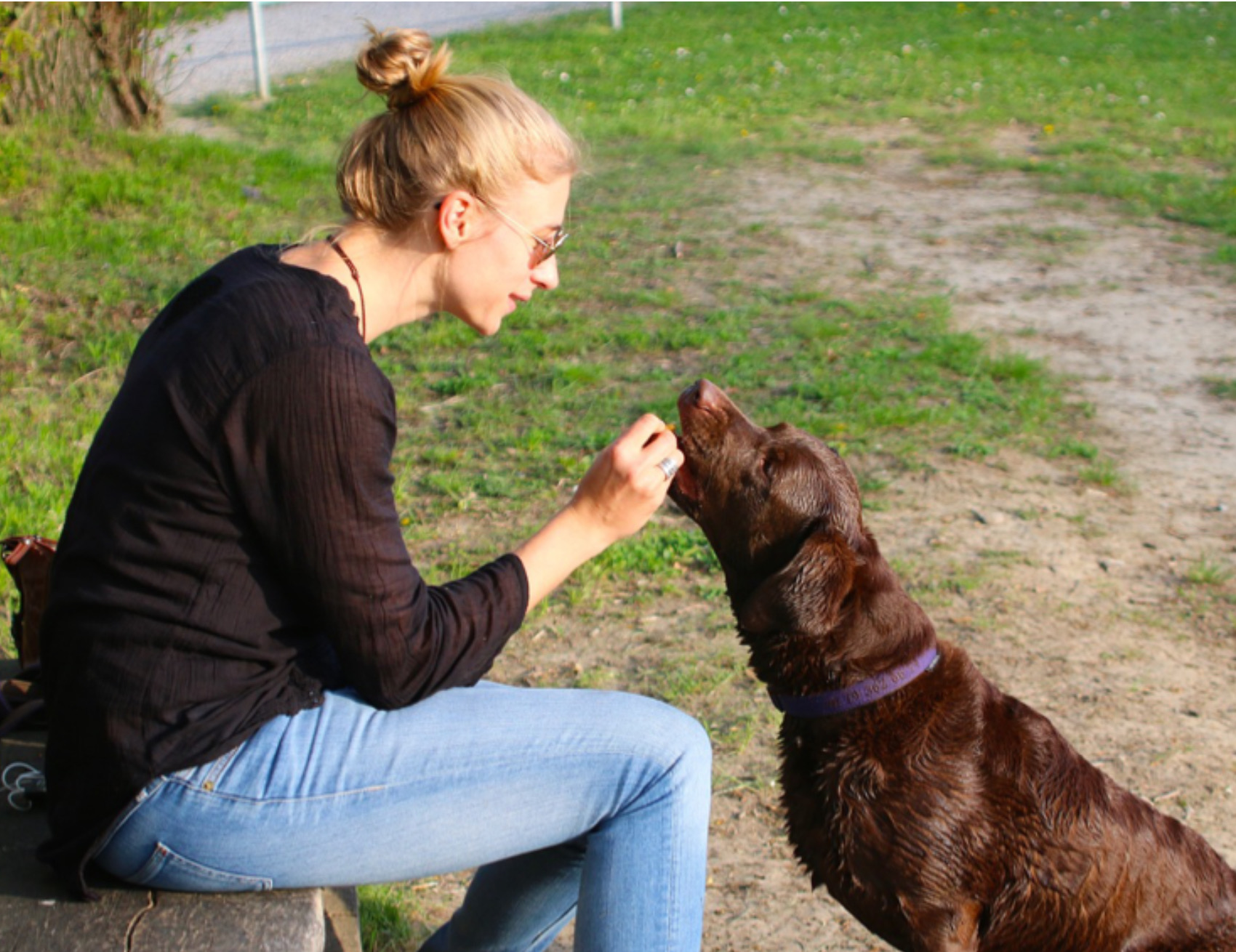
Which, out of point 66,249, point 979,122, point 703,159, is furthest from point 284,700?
point 979,122

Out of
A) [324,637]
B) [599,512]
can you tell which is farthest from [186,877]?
[599,512]

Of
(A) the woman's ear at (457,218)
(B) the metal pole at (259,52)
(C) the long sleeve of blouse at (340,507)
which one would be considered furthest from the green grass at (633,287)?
(C) the long sleeve of blouse at (340,507)

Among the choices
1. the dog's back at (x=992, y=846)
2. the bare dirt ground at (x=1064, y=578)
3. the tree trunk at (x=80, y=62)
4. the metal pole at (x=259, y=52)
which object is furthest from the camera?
the metal pole at (x=259, y=52)

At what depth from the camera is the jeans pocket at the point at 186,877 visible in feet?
7.34

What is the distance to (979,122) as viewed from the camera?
42.0 ft

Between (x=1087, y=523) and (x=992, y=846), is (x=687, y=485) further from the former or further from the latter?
(x=1087, y=523)

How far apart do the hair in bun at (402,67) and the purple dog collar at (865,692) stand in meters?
1.55

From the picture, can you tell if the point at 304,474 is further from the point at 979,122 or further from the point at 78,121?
the point at 979,122

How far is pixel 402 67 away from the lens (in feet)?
8.21

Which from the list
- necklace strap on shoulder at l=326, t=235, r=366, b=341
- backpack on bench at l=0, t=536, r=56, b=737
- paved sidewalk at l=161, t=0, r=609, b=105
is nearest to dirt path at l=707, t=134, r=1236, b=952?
backpack on bench at l=0, t=536, r=56, b=737

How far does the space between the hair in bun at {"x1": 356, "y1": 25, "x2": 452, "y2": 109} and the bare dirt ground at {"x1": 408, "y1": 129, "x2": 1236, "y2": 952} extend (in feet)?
6.97

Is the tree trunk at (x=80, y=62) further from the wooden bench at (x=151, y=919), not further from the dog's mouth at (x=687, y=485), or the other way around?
the wooden bench at (x=151, y=919)

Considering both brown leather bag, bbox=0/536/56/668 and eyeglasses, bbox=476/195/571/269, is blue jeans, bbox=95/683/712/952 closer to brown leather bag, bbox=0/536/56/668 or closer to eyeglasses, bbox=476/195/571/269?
eyeglasses, bbox=476/195/571/269

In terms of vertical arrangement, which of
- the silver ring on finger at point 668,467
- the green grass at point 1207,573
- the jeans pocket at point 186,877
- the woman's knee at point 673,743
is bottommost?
the green grass at point 1207,573
